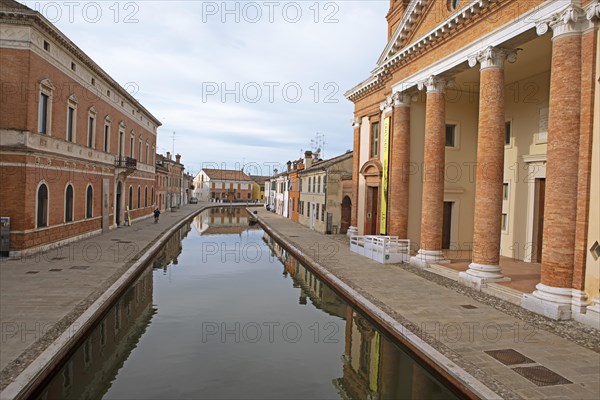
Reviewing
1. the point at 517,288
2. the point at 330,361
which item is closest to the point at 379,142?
the point at 517,288

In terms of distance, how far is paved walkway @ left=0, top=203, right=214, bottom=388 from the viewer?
7.37 meters

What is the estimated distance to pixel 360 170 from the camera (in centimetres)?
2341

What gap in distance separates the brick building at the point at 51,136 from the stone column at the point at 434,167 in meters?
15.0

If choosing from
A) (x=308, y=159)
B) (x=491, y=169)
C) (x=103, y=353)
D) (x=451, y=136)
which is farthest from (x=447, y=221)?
(x=308, y=159)

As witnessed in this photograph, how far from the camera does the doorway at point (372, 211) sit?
22594 mm

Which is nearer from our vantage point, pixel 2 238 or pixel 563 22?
pixel 563 22

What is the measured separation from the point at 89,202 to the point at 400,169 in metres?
16.9

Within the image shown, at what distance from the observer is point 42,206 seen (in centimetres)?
1742

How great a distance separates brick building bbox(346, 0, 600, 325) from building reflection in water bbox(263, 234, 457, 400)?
3976mm

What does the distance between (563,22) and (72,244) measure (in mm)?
20813

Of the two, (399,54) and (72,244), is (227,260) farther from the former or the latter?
(399,54)

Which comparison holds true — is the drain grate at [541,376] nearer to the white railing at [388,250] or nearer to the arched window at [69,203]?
the white railing at [388,250]

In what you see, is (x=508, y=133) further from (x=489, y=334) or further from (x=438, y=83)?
(x=489, y=334)

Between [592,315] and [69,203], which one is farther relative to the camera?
[69,203]
